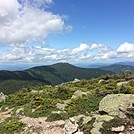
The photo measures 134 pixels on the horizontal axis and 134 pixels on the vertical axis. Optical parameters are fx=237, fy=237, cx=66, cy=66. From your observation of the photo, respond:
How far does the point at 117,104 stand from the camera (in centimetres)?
2120

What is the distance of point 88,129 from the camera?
1836 cm

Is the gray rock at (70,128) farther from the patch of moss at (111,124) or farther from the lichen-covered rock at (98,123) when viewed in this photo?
the patch of moss at (111,124)

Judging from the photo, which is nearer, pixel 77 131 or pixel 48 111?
pixel 77 131

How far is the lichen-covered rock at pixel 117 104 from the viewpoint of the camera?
66.4ft

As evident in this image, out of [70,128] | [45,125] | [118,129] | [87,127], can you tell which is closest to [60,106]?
[45,125]

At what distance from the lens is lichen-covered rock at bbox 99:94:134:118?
20.2 metres

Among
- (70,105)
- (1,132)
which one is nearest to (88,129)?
(70,105)

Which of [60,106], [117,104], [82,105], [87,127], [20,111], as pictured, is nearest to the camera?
[87,127]

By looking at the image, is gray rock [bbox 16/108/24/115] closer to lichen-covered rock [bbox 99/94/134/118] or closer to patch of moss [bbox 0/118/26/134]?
patch of moss [bbox 0/118/26/134]

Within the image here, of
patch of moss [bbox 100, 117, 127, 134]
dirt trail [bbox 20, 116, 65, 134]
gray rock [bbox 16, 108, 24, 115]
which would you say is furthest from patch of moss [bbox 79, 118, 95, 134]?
gray rock [bbox 16, 108, 24, 115]

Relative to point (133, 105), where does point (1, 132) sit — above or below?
below

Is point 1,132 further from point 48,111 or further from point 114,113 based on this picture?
point 114,113

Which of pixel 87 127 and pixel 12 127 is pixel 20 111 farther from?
pixel 87 127

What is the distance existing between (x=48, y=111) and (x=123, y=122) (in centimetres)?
863
